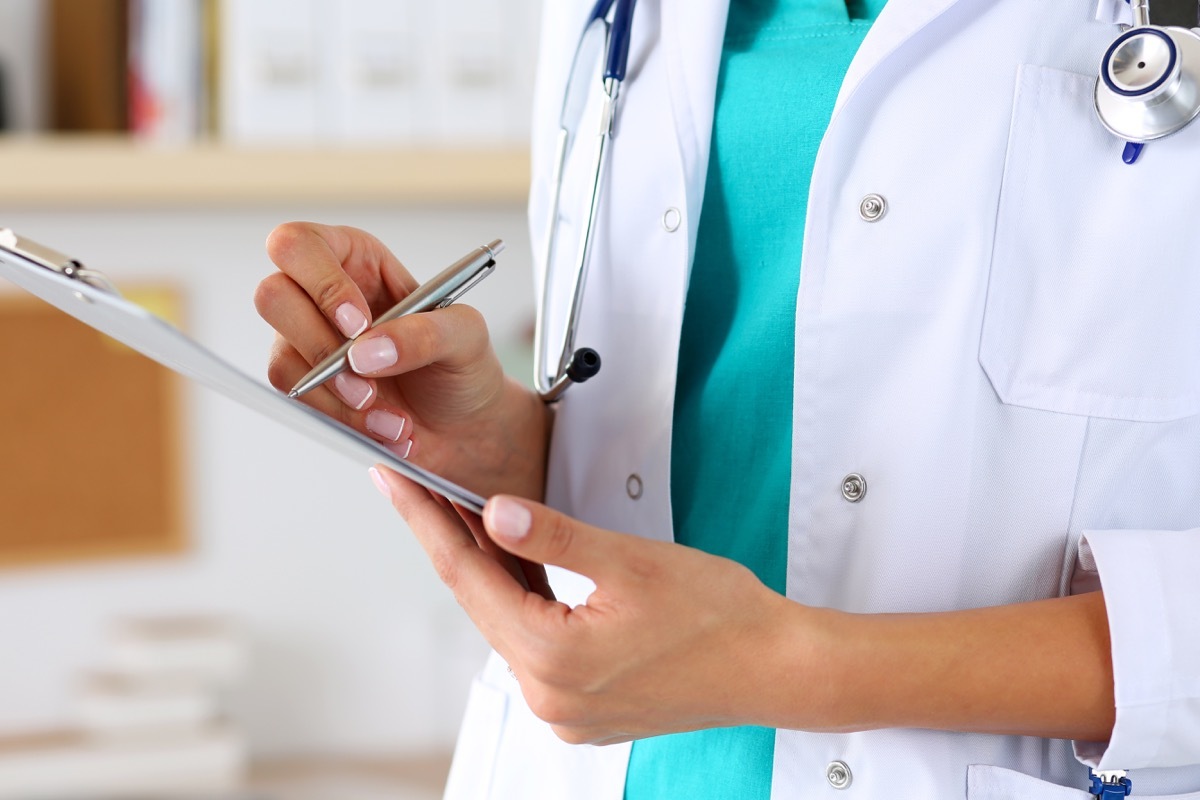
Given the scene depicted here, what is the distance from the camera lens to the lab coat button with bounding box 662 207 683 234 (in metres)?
0.74

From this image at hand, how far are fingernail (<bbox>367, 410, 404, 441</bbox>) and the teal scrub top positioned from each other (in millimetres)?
183

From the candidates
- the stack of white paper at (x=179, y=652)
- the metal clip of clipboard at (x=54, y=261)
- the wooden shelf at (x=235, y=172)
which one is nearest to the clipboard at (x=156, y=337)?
the metal clip of clipboard at (x=54, y=261)

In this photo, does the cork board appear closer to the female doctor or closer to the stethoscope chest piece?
the female doctor

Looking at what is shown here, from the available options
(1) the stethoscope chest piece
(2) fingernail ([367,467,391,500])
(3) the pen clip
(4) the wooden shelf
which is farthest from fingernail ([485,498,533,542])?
(4) the wooden shelf

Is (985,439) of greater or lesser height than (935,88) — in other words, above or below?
below

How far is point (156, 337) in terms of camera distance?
1.52 ft

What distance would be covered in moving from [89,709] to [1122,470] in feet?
4.48

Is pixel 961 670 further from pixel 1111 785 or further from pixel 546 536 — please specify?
pixel 546 536

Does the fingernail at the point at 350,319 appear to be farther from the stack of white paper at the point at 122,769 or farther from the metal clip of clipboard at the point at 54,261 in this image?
the stack of white paper at the point at 122,769

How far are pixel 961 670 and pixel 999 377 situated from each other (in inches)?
6.1

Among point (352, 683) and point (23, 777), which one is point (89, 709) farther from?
point (352, 683)

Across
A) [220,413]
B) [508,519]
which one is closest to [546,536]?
[508,519]

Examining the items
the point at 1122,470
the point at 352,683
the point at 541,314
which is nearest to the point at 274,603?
the point at 352,683

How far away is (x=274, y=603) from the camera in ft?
5.75
